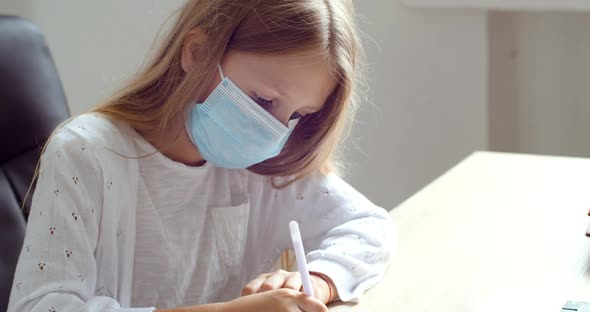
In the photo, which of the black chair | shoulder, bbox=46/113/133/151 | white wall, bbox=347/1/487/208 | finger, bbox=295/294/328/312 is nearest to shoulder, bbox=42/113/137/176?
shoulder, bbox=46/113/133/151

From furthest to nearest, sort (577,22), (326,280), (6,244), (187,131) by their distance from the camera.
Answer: (577,22) → (6,244) → (187,131) → (326,280)

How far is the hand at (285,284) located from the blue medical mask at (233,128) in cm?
18

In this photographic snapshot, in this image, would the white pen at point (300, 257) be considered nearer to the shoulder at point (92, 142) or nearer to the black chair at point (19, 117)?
the shoulder at point (92, 142)

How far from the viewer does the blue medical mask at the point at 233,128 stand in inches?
48.3

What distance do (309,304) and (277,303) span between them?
0.13 ft

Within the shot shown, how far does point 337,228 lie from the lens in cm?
134

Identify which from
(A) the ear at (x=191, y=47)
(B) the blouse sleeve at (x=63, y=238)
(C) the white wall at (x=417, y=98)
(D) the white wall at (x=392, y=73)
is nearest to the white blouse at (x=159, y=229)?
(B) the blouse sleeve at (x=63, y=238)

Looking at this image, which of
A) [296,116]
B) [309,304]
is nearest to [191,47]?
[296,116]

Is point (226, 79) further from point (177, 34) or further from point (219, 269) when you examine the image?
point (219, 269)

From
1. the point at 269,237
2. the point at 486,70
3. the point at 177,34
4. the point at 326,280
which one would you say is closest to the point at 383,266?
the point at 326,280

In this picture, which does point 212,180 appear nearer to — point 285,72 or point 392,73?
point 285,72

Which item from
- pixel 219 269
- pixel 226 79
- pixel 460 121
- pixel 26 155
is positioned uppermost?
pixel 226 79

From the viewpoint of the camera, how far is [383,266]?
4.13 ft

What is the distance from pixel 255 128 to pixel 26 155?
420mm
